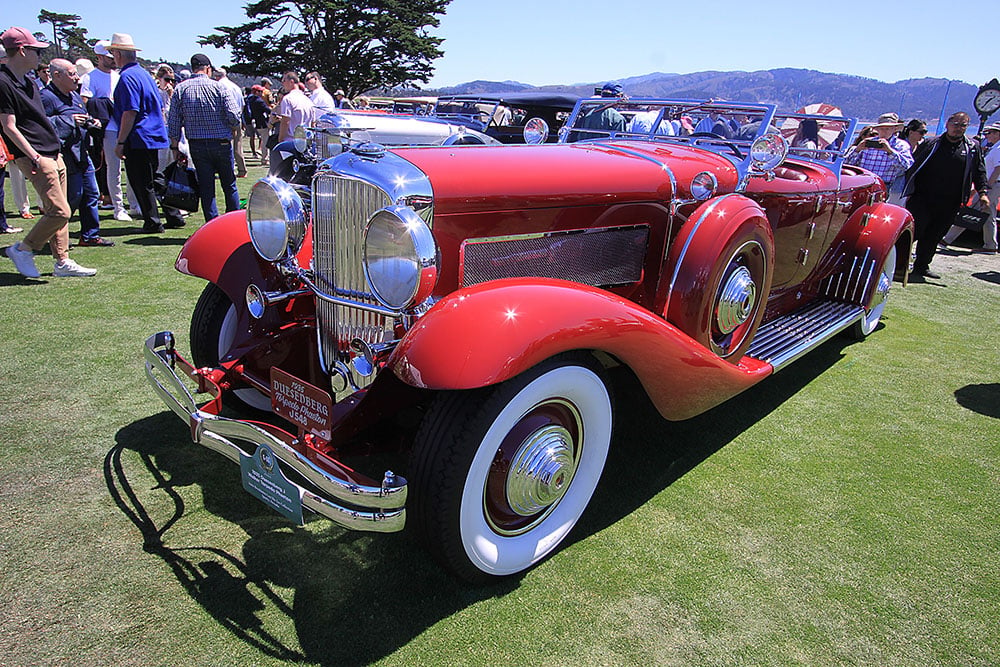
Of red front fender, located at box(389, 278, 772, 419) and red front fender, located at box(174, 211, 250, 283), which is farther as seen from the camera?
red front fender, located at box(174, 211, 250, 283)

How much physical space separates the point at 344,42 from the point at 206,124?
31200mm

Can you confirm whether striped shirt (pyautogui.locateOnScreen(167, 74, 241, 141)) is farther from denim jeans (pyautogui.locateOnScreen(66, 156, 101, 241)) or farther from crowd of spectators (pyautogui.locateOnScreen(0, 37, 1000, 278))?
denim jeans (pyautogui.locateOnScreen(66, 156, 101, 241))

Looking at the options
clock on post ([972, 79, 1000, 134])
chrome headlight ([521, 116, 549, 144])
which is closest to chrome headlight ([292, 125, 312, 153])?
chrome headlight ([521, 116, 549, 144])

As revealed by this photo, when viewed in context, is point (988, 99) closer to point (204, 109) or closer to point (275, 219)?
point (204, 109)

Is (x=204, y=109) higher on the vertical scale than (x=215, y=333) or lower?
higher

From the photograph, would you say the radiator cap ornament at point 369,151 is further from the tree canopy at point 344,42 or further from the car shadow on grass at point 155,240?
the tree canopy at point 344,42

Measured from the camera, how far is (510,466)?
2.14m

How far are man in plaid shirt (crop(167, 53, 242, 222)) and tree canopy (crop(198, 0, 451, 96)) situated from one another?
1199 inches

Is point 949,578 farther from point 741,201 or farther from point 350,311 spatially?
point 350,311

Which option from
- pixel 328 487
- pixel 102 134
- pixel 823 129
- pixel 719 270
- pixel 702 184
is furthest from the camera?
pixel 102 134

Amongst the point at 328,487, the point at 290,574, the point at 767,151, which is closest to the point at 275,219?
the point at 328,487

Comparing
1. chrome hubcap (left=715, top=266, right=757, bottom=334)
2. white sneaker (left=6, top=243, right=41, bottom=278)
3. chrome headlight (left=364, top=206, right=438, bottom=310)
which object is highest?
chrome headlight (left=364, top=206, right=438, bottom=310)

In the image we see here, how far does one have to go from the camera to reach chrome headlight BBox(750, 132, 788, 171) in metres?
3.21

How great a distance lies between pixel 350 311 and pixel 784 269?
9.23ft
